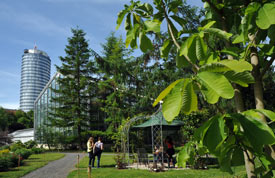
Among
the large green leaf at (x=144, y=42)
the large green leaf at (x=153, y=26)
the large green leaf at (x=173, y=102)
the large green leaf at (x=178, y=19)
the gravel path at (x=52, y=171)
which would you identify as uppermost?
the large green leaf at (x=178, y=19)

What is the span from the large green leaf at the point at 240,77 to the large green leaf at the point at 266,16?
1.40ft

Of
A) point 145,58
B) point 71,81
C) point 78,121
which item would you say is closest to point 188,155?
point 145,58

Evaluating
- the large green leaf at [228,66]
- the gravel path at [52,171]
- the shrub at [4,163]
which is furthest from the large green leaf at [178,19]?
the shrub at [4,163]

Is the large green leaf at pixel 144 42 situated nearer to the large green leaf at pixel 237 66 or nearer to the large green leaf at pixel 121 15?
the large green leaf at pixel 121 15

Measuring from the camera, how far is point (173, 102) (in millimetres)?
901

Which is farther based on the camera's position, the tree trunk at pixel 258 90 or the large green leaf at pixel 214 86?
the tree trunk at pixel 258 90

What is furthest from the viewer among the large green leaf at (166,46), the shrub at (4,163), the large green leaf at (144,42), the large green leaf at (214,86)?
the shrub at (4,163)

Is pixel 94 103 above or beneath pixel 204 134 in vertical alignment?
above

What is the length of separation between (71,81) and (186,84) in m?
32.0

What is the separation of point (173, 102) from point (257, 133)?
1.22ft

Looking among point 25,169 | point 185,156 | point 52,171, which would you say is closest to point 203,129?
point 185,156

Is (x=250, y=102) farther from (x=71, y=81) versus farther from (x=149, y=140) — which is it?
(x=71, y=81)

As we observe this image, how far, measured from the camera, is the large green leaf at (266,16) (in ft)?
3.88

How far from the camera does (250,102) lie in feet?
45.0
